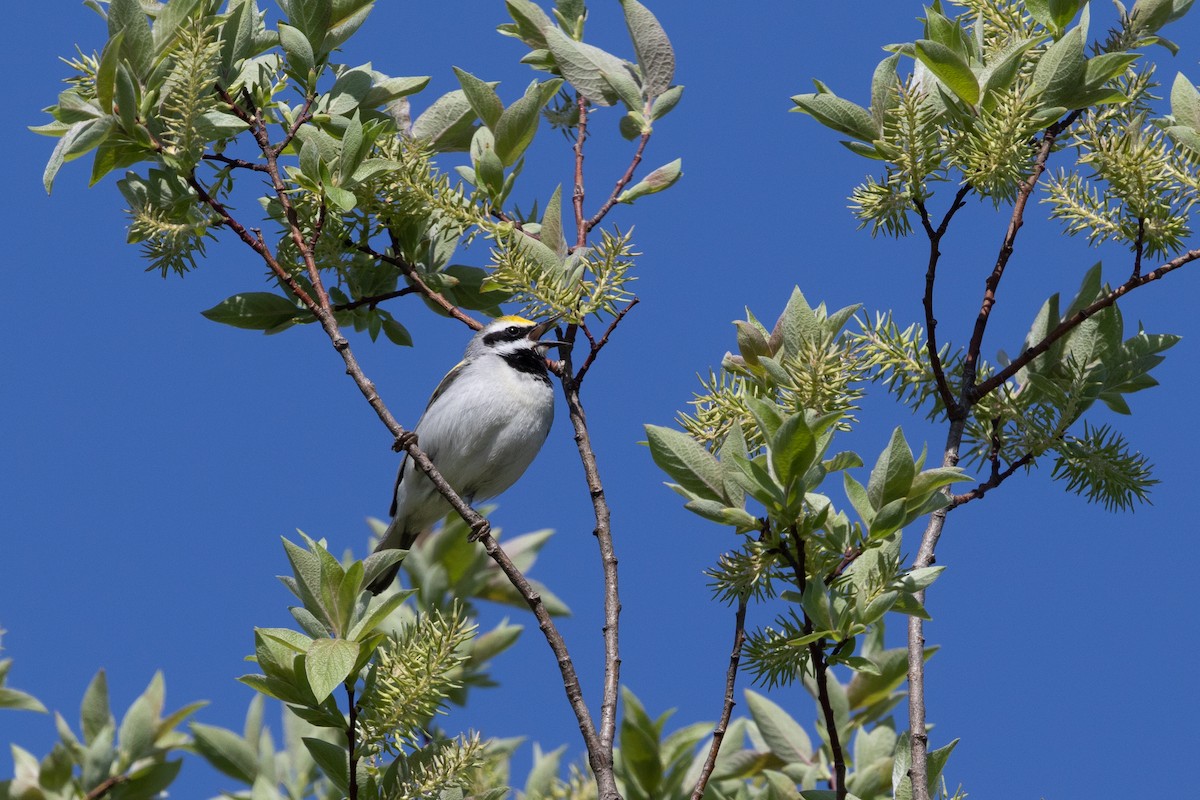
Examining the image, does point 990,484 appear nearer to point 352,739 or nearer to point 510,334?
point 352,739

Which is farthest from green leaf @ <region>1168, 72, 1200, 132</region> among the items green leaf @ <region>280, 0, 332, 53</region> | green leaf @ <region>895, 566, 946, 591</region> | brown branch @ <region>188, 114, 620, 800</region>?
green leaf @ <region>280, 0, 332, 53</region>

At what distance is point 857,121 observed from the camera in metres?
2.72

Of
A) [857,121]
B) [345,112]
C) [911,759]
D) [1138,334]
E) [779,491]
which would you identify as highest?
[345,112]

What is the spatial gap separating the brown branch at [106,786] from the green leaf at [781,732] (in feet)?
5.79

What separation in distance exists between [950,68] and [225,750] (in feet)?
8.48

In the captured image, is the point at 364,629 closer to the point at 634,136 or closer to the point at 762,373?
the point at 762,373

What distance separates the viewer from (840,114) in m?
2.71

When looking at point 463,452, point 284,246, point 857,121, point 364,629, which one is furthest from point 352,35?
point 463,452

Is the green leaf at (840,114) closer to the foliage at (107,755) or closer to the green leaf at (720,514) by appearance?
the green leaf at (720,514)

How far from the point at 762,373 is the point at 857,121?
60 cm

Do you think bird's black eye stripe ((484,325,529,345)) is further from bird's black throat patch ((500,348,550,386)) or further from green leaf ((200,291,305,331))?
green leaf ((200,291,305,331))

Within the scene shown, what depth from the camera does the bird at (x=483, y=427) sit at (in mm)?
6078

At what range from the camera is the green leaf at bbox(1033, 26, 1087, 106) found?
2.58m

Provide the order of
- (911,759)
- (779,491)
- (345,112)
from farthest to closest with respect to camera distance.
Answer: (345,112) → (911,759) → (779,491)
